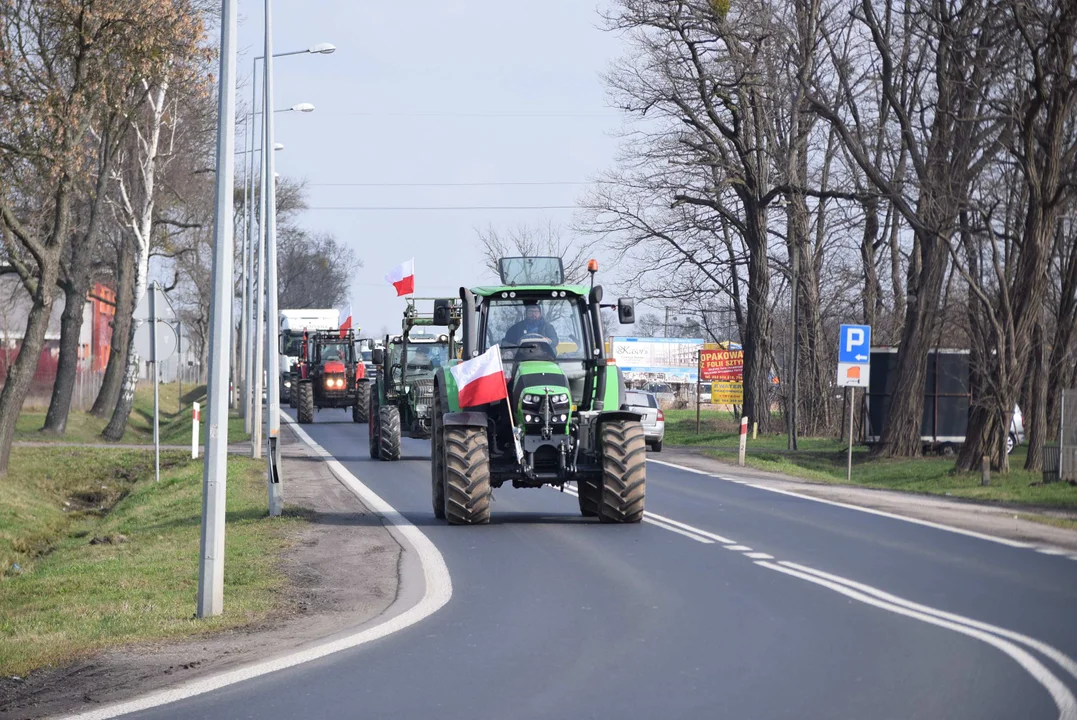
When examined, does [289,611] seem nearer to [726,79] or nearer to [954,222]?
[954,222]

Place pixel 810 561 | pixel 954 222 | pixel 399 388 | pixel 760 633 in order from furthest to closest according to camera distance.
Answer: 1. pixel 954 222
2. pixel 399 388
3. pixel 810 561
4. pixel 760 633

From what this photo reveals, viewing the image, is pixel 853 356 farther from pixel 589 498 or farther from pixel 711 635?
pixel 711 635

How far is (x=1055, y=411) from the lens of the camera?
31781 millimetres

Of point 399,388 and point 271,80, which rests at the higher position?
point 271,80

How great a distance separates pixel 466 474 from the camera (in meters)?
15.3

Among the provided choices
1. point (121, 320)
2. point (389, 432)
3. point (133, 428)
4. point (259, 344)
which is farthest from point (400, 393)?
point (133, 428)

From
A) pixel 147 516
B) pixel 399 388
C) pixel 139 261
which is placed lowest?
pixel 147 516

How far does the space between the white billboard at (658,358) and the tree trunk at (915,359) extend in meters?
61.2

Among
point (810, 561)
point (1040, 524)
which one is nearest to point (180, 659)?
point (810, 561)

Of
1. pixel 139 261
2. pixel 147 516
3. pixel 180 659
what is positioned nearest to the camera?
pixel 180 659

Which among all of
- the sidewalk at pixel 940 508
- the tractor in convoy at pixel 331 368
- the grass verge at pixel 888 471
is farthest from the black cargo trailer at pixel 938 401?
the tractor in convoy at pixel 331 368

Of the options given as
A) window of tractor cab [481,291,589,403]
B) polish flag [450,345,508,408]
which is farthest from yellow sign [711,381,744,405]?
polish flag [450,345,508,408]

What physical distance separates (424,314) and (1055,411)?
48.6 ft

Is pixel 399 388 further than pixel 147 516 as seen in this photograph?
Yes
